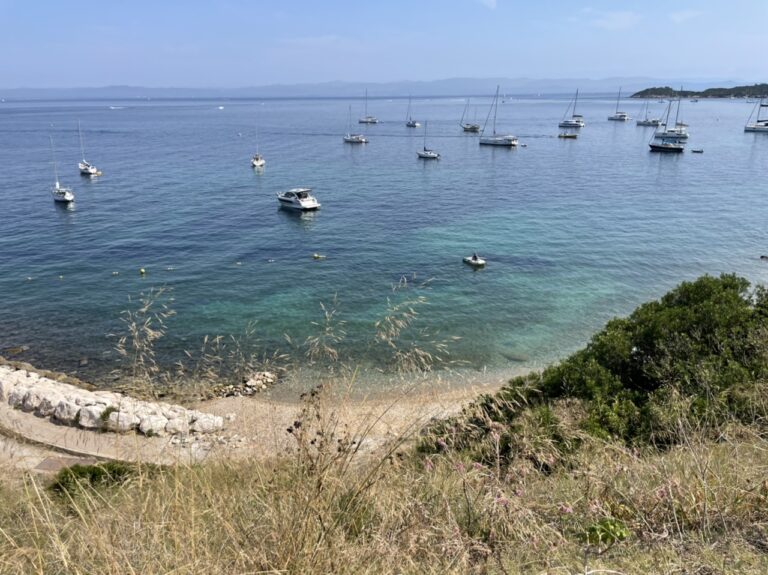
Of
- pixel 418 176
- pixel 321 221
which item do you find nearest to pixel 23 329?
pixel 321 221

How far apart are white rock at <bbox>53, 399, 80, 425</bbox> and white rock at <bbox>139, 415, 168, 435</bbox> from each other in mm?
3385

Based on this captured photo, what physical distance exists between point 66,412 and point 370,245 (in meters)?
24.2

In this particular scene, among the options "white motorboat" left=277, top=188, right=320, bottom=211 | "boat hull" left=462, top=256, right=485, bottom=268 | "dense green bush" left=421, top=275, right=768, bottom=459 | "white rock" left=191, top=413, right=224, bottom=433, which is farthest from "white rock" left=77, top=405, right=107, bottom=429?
"white motorboat" left=277, top=188, right=320, bottom=211

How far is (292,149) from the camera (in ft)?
292

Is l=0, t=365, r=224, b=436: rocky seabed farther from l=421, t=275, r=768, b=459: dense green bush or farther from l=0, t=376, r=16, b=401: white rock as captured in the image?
l=421, t=275, r=768, b=459: dense green bush

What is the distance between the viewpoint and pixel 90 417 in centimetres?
1603

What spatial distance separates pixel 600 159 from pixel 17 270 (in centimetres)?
7622

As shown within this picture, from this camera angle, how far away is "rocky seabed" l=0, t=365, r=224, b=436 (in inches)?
584

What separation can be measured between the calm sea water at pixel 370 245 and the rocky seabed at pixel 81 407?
206cm

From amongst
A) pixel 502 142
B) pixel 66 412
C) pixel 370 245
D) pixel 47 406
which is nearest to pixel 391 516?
pixel 66 412

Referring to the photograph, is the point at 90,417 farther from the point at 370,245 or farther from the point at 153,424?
the point at 370,245

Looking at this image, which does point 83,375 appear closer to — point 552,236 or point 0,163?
point 552,236

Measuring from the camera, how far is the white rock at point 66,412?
53.5ft

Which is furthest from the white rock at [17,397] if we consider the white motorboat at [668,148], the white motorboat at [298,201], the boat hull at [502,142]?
the white motorboat at [668,148]
